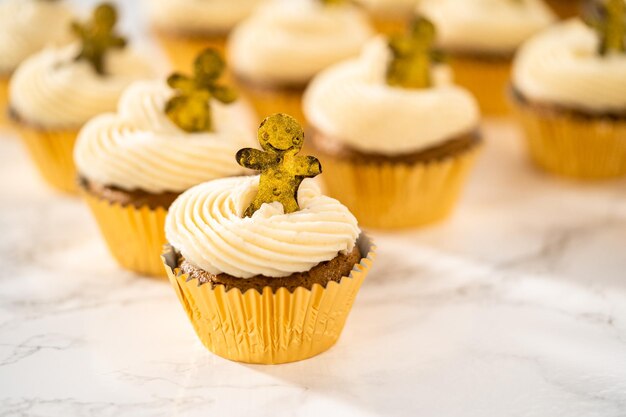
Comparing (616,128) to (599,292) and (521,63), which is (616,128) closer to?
(521,63)

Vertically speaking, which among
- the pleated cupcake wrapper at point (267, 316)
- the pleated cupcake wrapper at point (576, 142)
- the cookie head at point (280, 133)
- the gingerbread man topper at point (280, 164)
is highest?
the cookie head at point (280, 133)

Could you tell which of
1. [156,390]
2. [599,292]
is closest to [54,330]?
[156,390]

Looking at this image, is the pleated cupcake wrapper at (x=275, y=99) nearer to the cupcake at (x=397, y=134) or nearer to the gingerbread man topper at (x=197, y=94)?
the cupcake at (x=397, y=134)

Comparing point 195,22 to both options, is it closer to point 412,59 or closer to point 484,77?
point 484,77

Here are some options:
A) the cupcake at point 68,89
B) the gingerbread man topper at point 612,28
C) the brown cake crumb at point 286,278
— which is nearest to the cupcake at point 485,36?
the gingerbread man topper at point 612,28

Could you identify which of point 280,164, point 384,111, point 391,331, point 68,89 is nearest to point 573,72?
point 384,111
